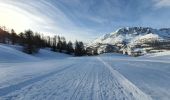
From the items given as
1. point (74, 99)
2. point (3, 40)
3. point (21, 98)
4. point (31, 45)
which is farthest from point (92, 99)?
point (3, 40)

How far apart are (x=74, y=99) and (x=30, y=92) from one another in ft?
6.63

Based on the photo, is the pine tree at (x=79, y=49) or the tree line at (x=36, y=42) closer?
the tree line at (x=36, y=42)

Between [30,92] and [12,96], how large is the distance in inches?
38.5

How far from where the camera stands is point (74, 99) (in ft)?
25.4

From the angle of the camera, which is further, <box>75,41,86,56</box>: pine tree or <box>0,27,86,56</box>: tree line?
<box>75,41,86,56</box>: pine tree

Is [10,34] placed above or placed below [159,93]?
above

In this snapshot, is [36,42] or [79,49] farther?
[79,49]

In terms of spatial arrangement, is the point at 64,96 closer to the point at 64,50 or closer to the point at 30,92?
the point at 30,92

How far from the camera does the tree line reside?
7712cm

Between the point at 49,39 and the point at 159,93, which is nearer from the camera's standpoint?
the point at 159,93

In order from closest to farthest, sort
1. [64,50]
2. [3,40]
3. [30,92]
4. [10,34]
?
1. [30,92]
2. [3,40]
3. [10,34]
4. [64,50]

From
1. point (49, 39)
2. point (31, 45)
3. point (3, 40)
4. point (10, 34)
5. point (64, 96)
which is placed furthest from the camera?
point (49, 39)

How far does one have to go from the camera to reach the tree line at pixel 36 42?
7712 centimetres

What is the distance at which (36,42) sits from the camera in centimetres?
10438
